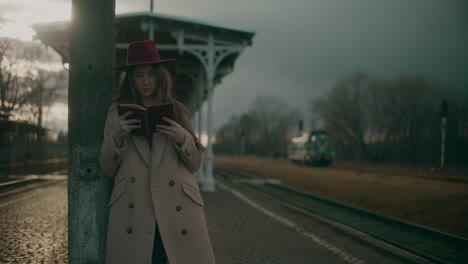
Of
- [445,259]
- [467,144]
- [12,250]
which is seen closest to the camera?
[12,250]

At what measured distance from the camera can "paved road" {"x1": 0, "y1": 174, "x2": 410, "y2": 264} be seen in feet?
17.1

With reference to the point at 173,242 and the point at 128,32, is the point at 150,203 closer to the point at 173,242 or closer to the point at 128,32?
the point at 173,242

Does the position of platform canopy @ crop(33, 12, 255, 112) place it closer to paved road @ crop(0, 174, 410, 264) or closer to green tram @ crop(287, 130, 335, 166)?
paved road @ crop(0, 174, 410, 264)

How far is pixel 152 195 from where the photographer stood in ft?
6.90

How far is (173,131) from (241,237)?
485cm

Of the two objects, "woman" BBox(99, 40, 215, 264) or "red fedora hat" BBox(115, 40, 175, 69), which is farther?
"red fedora hat" BBox(115, 40, 175, 69)

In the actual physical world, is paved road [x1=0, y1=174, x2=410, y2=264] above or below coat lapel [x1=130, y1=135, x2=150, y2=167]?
below

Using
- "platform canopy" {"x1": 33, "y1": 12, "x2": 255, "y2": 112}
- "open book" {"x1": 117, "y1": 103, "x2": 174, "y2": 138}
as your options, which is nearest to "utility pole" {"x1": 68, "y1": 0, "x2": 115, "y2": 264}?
"open book" {"x1": 117, "y1": 103, "x2": 174, "y2": 138}

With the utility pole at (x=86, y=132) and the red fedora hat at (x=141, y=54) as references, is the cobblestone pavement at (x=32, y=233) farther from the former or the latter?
the red fedora hat at (x=141, y=54)

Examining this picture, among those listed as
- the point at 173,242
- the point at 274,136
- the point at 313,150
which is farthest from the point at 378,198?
the point at 274,136

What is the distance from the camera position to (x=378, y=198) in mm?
11703

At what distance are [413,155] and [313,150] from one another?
1139 centimetres

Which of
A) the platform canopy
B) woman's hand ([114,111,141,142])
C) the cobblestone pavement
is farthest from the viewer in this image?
the platform canopy

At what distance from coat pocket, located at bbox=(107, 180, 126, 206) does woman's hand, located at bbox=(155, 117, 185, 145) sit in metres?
0.35
